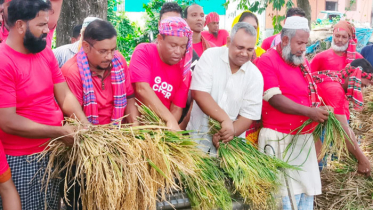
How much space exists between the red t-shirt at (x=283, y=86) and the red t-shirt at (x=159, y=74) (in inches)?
30.4

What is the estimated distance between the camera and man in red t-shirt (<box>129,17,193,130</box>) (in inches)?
124

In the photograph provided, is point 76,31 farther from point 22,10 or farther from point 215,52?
point 22,10

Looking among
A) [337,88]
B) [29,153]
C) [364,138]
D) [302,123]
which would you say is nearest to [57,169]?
[29,153]

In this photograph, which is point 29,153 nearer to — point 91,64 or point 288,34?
point 91,64

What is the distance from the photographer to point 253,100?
333cm

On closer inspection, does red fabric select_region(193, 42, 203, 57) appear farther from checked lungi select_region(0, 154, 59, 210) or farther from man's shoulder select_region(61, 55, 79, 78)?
checked lungi select_region(0, 154, 59, 210)

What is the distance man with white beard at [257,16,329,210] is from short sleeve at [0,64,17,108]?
2051 millimetres

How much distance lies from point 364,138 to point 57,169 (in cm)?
416

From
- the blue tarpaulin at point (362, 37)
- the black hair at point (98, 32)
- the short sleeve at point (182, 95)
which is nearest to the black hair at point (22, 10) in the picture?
the black hair at point (98, 32)

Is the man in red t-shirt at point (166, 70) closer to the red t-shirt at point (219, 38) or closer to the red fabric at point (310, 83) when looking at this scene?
the red fabric at point (310, 83)

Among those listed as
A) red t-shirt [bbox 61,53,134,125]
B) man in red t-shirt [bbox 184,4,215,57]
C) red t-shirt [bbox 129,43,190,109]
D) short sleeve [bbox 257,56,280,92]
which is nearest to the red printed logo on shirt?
red t-shirt [bbox 129,43,190,109]

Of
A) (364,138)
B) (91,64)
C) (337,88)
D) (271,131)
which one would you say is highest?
(91,64)

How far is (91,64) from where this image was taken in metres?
2.95

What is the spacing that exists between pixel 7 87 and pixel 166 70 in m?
1.27
